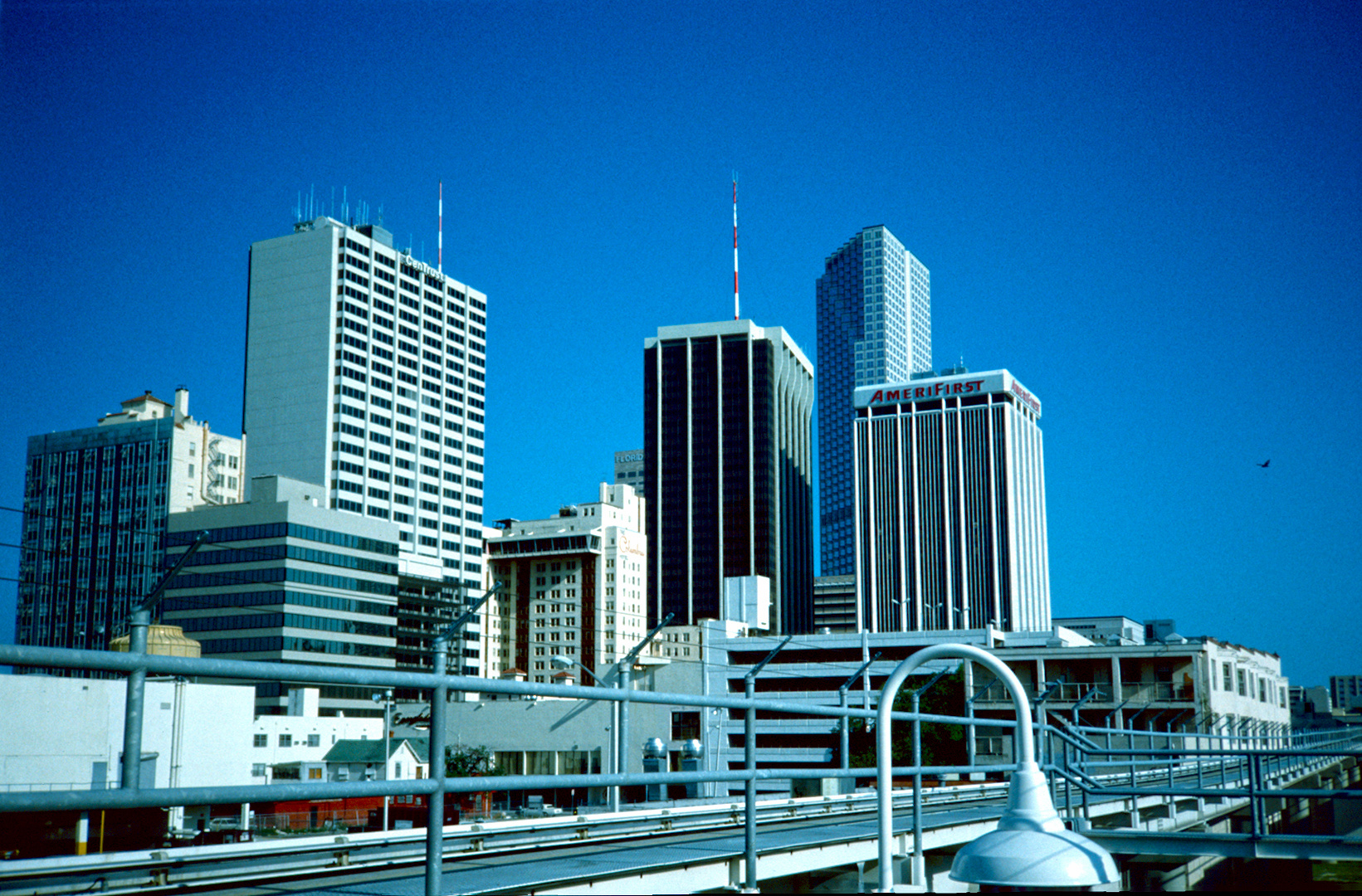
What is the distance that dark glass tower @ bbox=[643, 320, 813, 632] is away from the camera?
612 ft

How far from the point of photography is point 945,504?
184 metres

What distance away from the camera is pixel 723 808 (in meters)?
12.4

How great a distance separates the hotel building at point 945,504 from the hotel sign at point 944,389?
0.16 metres

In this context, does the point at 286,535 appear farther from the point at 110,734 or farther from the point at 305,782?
the point at 305,782

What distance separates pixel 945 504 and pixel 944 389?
18.1 m

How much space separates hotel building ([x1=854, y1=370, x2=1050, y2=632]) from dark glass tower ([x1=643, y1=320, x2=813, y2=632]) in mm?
15366

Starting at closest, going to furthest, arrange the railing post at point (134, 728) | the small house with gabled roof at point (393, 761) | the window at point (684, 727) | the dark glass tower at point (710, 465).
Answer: the railing post at point (134, 728), the small house with gabled roof at point (393, 761), the window at point (684, 727), the dark glass tower at point (710, 465)

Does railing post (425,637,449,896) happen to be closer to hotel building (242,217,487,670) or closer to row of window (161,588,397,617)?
row of window (161,588,397,617)

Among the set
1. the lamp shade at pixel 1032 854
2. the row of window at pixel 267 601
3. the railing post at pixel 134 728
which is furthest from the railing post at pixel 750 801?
the row of window at pixel 267 601

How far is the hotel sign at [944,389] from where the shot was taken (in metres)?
184

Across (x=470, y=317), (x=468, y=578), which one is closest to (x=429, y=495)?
(x=468, y=578)

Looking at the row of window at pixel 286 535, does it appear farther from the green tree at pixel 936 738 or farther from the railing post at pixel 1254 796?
the railing post at pixel 1254 796

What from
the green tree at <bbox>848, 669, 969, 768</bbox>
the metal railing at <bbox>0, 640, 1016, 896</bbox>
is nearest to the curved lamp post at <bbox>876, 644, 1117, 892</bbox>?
the metal railing at <bbox>0, 640, 1016, 896</bbox>

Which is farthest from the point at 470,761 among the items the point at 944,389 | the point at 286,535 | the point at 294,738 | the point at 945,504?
the point at 944,389
